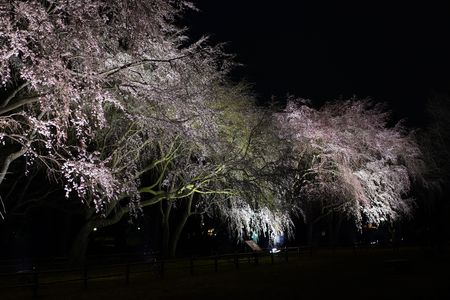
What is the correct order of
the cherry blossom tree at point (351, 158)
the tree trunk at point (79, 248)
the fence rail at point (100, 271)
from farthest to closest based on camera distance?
the cherry blossom tree at point (351, 158) → the tree trunk at point (79, 248) → the fence rail at point (100, 271)

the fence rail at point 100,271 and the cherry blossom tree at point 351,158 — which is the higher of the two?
the cherry blossom tree at point 351,158

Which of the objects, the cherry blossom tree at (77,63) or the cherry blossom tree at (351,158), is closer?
the cherry blossom tree at (77,63)

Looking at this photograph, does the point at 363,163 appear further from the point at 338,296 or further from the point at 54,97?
the point at 54,97

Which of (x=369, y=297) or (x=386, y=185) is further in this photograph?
(x=386, y=185)

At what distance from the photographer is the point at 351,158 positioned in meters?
27.6

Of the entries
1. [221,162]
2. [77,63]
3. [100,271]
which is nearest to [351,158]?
[221,162]

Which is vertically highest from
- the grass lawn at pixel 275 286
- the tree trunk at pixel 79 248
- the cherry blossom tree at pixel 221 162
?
the cherry blossom tree at pixel 221 162

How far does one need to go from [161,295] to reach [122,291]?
173 centimetres

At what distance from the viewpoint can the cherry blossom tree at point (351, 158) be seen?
26.6 metres

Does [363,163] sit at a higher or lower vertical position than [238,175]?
higher

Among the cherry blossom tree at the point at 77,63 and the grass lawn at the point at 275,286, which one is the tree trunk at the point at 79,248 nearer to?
the grass lawn at the point at 275,286

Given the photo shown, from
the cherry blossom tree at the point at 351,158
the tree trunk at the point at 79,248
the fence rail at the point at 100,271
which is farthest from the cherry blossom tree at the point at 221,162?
the cherry blossom tree at the point at 351,158

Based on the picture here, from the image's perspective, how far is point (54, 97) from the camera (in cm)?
962

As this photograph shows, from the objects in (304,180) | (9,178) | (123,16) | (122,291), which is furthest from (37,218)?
(123,16)
